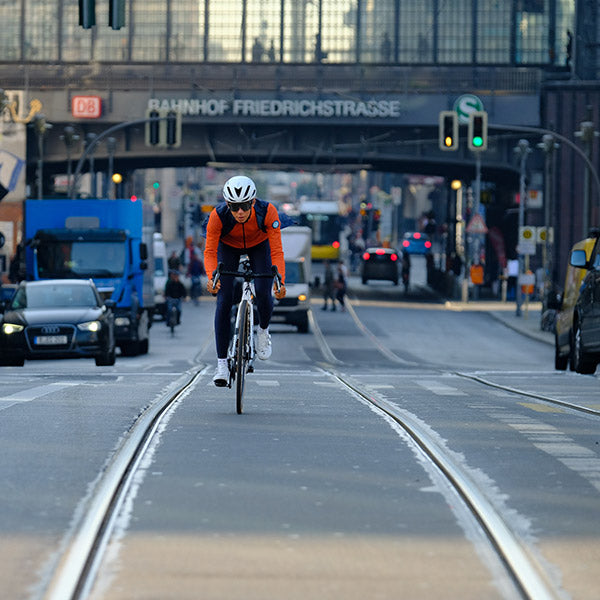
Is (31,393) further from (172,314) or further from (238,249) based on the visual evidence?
(172,314)

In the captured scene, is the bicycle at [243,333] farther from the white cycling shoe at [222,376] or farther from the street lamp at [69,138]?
the street lamp at [69,138]

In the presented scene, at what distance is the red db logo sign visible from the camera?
65625 millimetres

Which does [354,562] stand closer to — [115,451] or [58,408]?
[115,451]

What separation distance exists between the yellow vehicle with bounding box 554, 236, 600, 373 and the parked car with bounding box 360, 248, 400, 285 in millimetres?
54433

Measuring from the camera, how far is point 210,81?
227 ft

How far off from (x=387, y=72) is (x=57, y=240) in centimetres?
4289

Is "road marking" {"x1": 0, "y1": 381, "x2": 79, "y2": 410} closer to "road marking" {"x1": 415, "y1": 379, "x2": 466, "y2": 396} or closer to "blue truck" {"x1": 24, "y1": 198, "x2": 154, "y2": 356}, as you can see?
"road marking" {"x1": 415, "y1": 379, "x2": 466, "y2": 396}

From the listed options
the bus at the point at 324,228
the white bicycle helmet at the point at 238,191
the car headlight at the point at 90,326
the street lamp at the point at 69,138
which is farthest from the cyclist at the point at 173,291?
the bus at the point at 324,228

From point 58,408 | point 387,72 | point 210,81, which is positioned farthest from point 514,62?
point 58,408

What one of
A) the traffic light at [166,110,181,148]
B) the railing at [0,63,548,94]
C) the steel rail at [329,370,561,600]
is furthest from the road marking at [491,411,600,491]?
the railing at [0,63,548,94]

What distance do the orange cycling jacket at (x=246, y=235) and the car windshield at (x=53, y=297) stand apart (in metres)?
14.5

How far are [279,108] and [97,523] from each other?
59.1m

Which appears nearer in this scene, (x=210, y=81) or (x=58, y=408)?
(x=58, y=408)

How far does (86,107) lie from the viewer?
6569 centimetres
